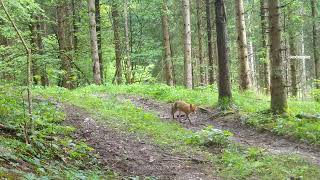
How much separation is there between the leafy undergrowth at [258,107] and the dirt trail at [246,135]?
26 cm

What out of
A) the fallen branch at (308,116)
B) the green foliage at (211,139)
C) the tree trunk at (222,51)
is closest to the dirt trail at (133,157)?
the green foliage at (211,139)

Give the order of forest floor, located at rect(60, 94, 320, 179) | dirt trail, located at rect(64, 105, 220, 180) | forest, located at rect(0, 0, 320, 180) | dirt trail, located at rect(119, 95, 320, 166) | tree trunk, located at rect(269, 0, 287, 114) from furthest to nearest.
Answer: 1. tree trunk, located at rect(269, 0, 287, 114)
2. dirt trail, located at rect(119, 95, 320, 166)
3. forest floor, located at rect(60, 94, 320, 179)
4. dirt trail, located at rect(64, 105, 220, 180)
5. forest, located at rect(0, 0, 320, 180)

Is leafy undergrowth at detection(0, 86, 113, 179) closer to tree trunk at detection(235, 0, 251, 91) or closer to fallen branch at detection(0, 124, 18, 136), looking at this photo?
fallen branch at detection(0, 124, 18, 136)

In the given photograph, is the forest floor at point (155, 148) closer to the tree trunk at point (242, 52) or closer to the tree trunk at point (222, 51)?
the tree trunk at point (222, 51)

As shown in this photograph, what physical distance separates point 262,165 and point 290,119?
3646 millimetres

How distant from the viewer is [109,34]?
97.7ft

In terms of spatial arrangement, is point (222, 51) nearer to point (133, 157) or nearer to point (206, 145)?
point (206, 145)

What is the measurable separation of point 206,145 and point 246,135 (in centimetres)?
183

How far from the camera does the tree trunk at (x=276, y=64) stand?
1112 centimetres

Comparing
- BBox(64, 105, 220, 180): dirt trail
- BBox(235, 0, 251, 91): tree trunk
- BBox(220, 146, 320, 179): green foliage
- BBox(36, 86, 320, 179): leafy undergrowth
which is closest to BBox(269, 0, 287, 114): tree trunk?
BBox(36, 86, 320, 179): leafy undergrowth

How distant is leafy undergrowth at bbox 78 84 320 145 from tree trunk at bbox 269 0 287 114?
14.0 inches

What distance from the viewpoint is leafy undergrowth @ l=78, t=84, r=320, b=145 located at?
9.73 m

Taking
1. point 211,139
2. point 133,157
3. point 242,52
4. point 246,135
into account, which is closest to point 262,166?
point 211,139

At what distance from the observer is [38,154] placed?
6305mm
